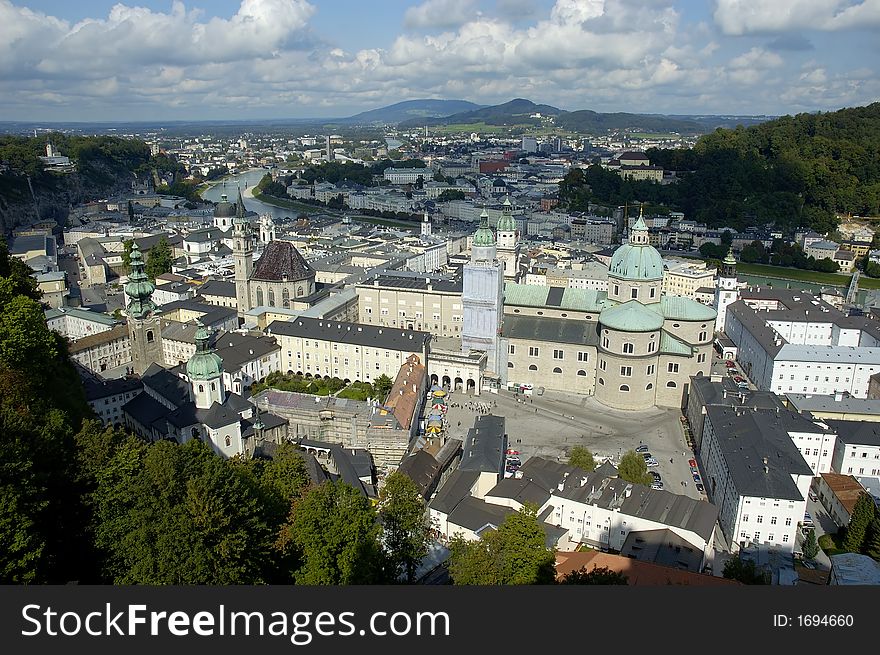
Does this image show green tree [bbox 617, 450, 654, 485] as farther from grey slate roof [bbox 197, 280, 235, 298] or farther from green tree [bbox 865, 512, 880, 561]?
grey slate roof [bbox 197, 280, 235, 298]

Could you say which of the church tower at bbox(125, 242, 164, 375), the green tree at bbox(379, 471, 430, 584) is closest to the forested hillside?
the church tower at bbox(125, 242, 164, 375)

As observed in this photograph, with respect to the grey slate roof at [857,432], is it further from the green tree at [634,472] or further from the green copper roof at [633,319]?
the green copper roof at [633,319]

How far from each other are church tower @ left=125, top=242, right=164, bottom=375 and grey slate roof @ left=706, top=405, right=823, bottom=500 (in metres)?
30.2

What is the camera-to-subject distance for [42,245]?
211 feet

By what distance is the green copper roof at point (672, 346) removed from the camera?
39500 millimetres

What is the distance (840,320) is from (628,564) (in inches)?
1391

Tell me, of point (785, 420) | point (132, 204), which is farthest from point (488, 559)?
point (132, 204)

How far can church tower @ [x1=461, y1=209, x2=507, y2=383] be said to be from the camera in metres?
42.2

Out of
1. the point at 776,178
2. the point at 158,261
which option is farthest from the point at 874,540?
the point at 776,178

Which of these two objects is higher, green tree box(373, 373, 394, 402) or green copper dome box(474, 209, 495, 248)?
green copper dome box(474, 209, 495, 248)

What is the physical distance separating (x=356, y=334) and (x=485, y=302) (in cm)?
820

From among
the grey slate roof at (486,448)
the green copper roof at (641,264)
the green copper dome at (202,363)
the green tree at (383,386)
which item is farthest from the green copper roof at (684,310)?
the green copper dome at (202,363)

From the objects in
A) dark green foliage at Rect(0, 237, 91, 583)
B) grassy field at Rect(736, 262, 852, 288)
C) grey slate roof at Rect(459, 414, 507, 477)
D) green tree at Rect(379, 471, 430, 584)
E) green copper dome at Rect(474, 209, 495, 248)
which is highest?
green copper dome at Rect(474, 209, 495, 248)

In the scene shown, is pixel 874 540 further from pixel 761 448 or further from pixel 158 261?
pixel 158 261
